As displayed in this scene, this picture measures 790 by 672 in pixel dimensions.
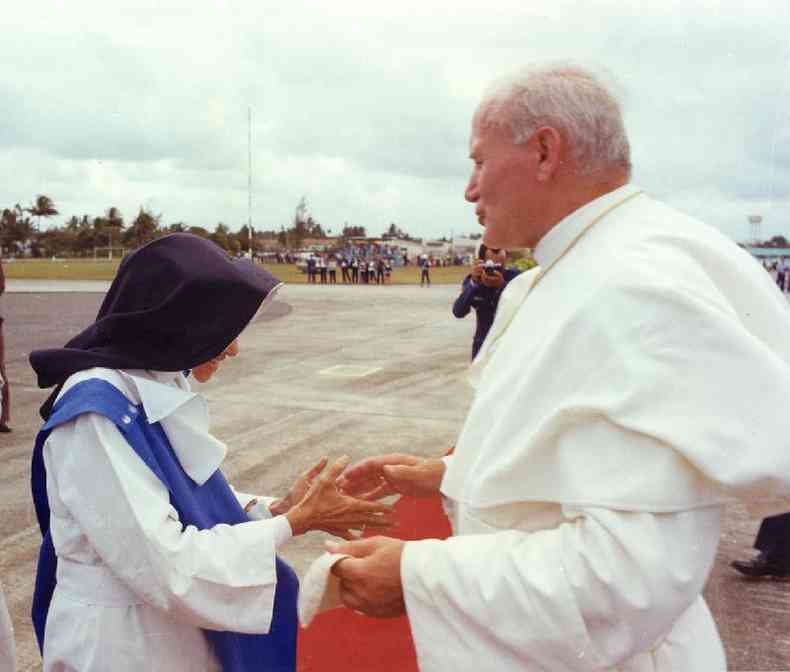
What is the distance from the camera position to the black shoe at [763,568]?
15.0ft

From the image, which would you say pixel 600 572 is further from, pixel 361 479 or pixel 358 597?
pixel 361 479

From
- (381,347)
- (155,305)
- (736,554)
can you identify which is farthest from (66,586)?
(381,347)

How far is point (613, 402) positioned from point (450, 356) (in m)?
12.1

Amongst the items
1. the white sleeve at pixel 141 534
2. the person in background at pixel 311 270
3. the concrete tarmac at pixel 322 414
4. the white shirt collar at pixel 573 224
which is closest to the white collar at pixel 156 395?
the white sleeve at pixel 141 534

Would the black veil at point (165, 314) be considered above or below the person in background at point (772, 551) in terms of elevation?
above

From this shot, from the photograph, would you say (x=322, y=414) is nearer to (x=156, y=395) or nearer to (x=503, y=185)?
(x=156, y=395)

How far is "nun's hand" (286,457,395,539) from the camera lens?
213 centimetres

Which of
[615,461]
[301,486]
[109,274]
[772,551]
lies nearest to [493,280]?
[772,551]

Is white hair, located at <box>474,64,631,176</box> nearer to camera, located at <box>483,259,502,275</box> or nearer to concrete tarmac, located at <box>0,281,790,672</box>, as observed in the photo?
concrete tarmac, located at <box>0,281,790,672</box>

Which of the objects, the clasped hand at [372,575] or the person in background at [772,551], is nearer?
the clasped hand at [372,575]

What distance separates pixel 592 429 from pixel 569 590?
27 cm

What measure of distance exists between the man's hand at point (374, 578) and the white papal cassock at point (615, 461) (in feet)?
0.14

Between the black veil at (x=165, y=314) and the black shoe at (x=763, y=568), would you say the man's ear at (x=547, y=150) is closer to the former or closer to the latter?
the black veil at (x=165, y=314)

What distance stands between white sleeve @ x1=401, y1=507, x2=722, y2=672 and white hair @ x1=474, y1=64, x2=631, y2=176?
717 mm
